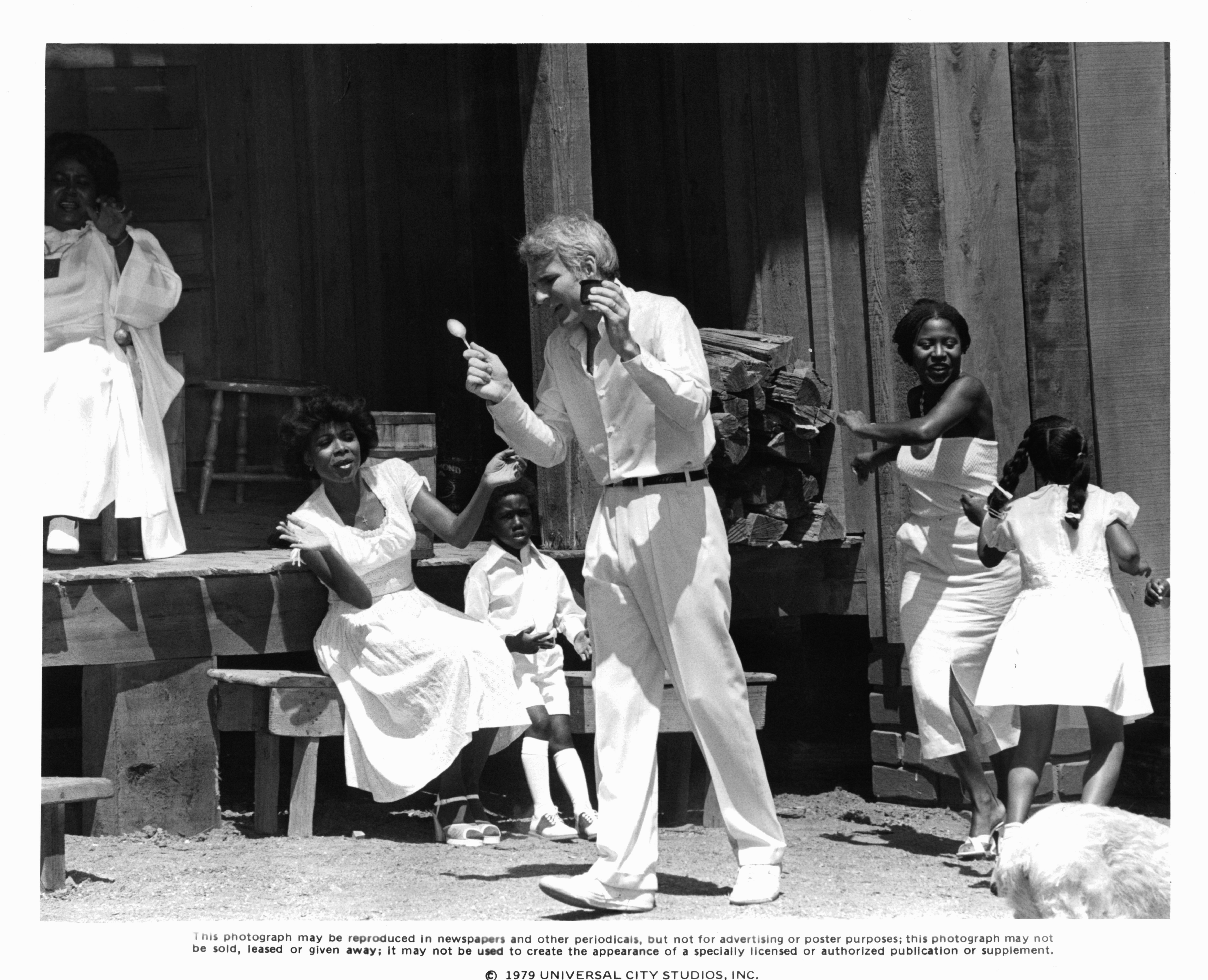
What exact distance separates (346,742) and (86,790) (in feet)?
3.38

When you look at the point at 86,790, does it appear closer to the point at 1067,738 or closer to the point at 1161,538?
the point at 1067,738

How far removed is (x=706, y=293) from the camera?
8.17 metres

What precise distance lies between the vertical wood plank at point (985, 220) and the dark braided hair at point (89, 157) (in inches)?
124

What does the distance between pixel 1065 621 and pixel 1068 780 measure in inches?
56.6

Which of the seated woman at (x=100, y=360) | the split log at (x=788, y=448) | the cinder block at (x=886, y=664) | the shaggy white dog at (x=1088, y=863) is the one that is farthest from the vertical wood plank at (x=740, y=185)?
the shaggy white dog at (x=1088, y=863)

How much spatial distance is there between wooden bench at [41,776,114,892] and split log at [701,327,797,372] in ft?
9.80

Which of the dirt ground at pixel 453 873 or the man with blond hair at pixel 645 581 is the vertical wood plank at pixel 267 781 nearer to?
the dirt ground at pixel 453 873

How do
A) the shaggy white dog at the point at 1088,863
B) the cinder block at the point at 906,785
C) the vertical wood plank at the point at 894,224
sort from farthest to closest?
the cinder block at the point at 906,785 → the vertical wood plank at the point at 894,224 → the shaggy white dog at the point at 1088,863

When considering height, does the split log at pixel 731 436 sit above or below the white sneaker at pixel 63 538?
above

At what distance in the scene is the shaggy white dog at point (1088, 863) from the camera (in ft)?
12.4

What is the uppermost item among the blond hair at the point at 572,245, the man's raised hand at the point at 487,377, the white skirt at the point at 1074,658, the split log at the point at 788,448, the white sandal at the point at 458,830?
the blond hair at the point at 572,245

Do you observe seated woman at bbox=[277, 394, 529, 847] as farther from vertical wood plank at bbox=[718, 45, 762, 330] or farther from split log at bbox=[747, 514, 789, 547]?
vertical wood plank at bbox=[718, 45, 762, 330]
